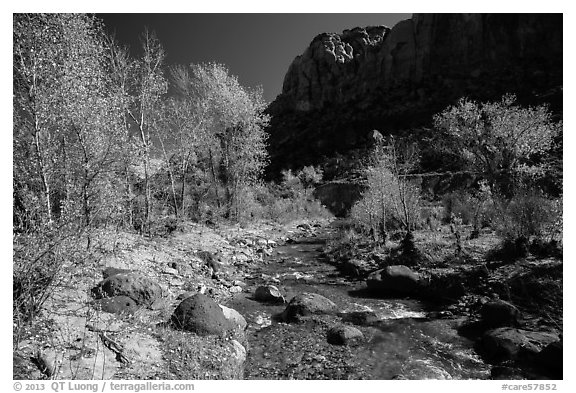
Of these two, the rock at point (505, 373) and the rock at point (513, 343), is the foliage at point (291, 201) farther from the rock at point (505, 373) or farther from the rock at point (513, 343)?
Result: the rock at point (505, 373)

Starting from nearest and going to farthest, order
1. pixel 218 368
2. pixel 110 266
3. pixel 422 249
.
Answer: pixel 218 368, pixel 110 266, pixel 422 249

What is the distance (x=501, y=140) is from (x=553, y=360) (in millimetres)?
14289

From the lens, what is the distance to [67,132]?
1063 cm

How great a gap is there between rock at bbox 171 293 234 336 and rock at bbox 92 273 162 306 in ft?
3.15

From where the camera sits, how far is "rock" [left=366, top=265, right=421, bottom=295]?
11695 millimetres

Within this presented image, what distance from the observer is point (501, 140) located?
1764 cm

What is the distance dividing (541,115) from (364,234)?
468 inches

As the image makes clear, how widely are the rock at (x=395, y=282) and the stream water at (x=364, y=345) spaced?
55 cm

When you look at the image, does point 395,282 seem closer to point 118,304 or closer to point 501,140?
point 118,304

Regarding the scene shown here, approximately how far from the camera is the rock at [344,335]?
794cm

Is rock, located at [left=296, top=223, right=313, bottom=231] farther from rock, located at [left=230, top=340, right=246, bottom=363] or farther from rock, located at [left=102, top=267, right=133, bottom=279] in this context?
rock, located at [left=230, top=340, right=246, bottom=363]

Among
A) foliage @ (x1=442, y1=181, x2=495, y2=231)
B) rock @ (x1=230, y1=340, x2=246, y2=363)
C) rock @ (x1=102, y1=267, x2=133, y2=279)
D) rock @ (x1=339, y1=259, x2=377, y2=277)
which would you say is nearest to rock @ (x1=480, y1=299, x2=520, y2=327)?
rock @ (x1=339, y1=259, x2=377, y2=277)
